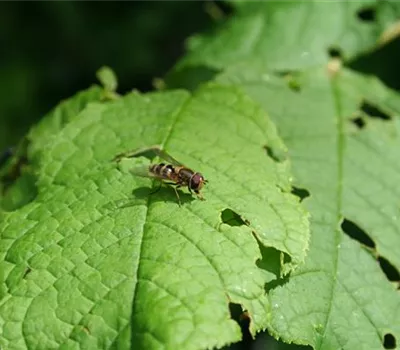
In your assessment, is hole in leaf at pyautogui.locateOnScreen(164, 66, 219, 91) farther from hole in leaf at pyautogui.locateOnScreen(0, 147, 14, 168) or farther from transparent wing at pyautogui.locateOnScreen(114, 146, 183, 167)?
transparent wing at pyautogui.locateOnScreen(114, 146, 183, 167)

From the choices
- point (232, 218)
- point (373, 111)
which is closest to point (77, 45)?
point (373, 111)

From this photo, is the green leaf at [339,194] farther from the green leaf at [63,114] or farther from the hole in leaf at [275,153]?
the green leaf at [63,114]

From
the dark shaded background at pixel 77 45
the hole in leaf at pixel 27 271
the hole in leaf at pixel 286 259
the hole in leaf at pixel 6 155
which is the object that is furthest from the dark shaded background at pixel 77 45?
the hole in leaf at pixel 286 259

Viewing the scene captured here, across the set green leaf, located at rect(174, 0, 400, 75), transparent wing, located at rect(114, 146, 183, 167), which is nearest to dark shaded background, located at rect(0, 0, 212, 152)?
green leaf, located at rect(174, 0, 400, 75)

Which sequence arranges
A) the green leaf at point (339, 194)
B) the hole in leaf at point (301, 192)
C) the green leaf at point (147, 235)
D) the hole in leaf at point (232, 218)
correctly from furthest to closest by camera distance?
the hole in leaf at point (301, 192) → the green leaf at point (339, 194) → the hole in leaf at point (232, 218) → the green leaf at point (147, 235)

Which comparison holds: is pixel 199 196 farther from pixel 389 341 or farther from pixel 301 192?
pixel 389 341

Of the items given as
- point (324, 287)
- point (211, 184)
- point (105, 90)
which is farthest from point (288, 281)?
point (105, 90)

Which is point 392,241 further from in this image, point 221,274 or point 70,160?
point 70,160
